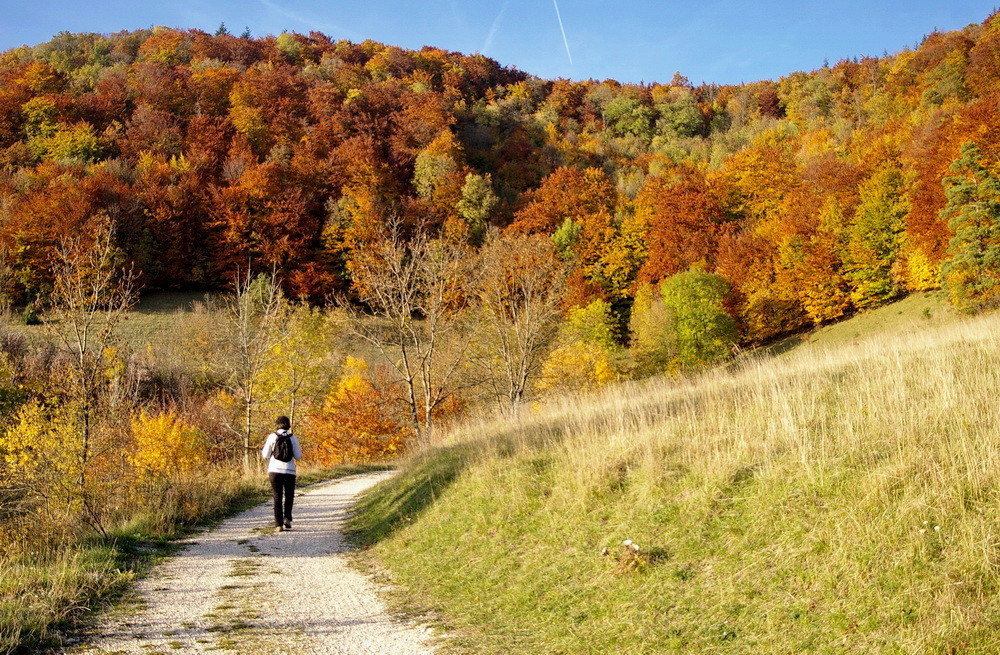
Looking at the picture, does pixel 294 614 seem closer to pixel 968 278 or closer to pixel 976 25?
pixel 968 278

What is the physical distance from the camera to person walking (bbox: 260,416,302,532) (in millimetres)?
9695

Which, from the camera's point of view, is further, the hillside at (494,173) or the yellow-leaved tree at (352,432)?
the hillside at (494,173)

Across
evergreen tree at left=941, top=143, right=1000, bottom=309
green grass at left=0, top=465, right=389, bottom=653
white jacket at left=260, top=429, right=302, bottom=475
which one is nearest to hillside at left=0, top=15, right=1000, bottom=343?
evergreen tree at left=941, top=143, right=1000, bottom=309

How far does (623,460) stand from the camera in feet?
24.0

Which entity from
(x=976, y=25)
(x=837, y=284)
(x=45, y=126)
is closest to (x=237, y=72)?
(x=45, y=126)

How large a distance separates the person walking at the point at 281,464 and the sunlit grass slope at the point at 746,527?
1.78 m

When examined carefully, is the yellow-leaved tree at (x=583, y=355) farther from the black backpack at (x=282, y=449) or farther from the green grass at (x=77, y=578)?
the green grass at (x=77, y=578)

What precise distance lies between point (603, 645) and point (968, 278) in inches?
1667

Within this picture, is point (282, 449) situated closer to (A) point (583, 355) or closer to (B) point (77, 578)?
(B) point (77, 578)

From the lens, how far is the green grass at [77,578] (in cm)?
482

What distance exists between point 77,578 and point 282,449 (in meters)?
3.87

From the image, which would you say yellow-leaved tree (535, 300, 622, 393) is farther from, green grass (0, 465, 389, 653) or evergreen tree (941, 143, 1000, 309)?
evergreen tree (941, 143, 1000, 309)

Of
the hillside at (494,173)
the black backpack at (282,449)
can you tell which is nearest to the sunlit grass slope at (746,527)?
the black backpack at (282,449)

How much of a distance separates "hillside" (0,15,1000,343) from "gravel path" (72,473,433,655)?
34160 millimetres
